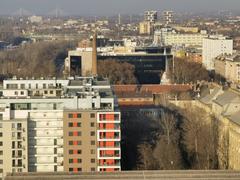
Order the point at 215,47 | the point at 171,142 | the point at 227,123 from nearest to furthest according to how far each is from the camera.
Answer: the point at 171,142
the point at 227,123
the point at 215,47

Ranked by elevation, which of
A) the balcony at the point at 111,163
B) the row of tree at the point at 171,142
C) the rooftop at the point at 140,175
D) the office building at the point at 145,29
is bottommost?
the office building at the point at 145,29

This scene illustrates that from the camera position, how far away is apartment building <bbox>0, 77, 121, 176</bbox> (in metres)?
16.0

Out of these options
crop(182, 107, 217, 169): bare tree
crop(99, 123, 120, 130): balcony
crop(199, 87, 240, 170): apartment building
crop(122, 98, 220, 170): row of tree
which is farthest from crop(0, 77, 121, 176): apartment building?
crop(199, 87, 240, 170): apartment building

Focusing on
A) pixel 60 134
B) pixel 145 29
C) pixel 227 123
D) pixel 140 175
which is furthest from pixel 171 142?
pixel 145 29

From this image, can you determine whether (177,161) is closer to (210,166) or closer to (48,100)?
(210,166)

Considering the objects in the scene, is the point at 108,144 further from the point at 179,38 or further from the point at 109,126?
the point at 179,38

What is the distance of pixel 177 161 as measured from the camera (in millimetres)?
17656

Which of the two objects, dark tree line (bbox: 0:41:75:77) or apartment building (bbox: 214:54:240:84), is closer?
dark tree line (bbox: 0:41:75:77)

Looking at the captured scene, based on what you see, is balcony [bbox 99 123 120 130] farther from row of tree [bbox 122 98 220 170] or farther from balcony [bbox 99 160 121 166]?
row of tree [bbox 122 98 220 170]

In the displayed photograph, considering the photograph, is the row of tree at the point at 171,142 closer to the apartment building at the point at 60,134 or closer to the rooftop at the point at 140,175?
the apartment building at the point at 60,134

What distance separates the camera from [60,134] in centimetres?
1636

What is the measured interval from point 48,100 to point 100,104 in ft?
3.95

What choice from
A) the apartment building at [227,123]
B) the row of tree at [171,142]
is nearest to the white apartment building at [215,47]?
the apartment building at [227,123]

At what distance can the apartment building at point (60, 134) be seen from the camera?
1603cm
